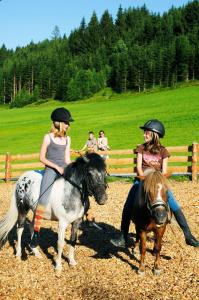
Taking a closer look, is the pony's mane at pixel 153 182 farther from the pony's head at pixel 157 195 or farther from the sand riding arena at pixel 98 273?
the sand riding arena at pixel 98 273

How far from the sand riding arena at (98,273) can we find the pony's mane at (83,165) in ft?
4.91

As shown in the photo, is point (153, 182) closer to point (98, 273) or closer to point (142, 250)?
point (142, 250)

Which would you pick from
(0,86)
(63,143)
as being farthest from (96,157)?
(0,86)

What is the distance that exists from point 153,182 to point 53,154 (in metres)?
1.87

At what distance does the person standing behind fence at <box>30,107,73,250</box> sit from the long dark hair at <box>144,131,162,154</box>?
4.28 feet

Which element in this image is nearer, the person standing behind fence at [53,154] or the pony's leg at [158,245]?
the pony's leg at [158,245]

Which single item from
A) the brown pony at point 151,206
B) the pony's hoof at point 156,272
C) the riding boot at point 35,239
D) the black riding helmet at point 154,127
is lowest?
the pony's hoof at point 156,272

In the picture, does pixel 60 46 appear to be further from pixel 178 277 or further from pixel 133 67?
pixel 178 277

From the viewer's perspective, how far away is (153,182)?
5.42 meters

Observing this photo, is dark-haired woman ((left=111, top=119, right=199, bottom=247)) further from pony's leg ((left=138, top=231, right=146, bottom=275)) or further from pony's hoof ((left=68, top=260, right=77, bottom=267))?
pony's hoof ((left=68, top=260, right=77, bottom=267))

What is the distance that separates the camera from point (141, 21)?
558 feet

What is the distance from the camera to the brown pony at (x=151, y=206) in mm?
5294

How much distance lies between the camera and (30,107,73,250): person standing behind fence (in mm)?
6422

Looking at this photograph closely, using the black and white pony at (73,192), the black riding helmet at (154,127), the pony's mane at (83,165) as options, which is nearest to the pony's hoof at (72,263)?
the black and white pony at (73,192)
